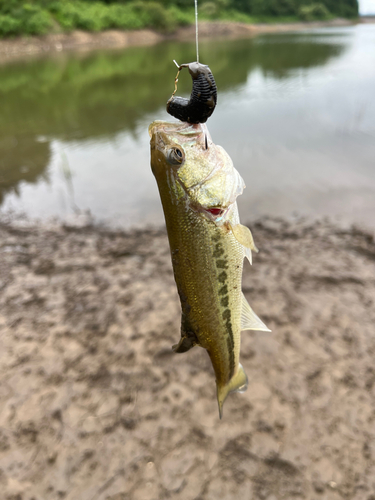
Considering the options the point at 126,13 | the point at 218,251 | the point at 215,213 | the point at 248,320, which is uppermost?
the point at 126,13

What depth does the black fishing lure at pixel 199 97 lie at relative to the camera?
58.1 inches

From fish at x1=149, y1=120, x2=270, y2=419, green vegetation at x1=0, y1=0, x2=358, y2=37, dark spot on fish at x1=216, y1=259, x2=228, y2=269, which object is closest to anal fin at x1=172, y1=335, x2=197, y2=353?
fish at x1=149, y1=120, x2=270, y2=419

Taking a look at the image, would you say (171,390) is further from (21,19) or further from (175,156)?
(21,19)

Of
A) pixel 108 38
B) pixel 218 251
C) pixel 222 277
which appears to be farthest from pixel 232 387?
pixel 108 38

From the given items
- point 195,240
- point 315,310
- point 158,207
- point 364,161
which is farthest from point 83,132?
point 195,240

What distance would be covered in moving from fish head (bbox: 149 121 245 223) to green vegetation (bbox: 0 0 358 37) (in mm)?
42730

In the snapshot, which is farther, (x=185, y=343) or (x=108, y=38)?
(x=108, y=38)

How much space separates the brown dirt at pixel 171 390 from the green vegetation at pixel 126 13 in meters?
40.9

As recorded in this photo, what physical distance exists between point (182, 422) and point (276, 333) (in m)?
1.62

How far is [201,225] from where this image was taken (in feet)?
5.78

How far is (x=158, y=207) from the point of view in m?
7.66

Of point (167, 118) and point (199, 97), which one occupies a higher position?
point (199, 97)

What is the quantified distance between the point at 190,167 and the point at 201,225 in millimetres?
321

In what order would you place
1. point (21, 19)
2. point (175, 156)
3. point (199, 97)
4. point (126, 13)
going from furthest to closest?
1. point (126, 13)
2. point (21, 19)
3. point (175, 156)
4. point (199, 97)
